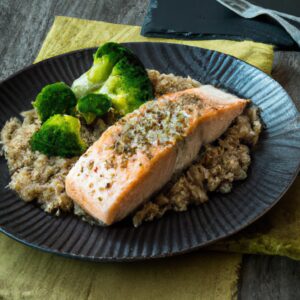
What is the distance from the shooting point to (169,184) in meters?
2.44

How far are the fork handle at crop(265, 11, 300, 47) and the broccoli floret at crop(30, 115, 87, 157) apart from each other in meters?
1.99

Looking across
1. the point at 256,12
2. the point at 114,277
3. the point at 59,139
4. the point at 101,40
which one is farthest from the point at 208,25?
the point at 114,277

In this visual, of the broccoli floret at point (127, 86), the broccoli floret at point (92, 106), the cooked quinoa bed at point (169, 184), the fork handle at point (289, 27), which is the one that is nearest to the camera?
the cooked quinoa bed at point (169, 184)

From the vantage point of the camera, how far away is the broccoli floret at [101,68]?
2889mm

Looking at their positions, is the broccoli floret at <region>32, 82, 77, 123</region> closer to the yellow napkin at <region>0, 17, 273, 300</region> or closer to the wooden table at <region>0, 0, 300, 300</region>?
the yellow napkin at <region>0, 17, 273, 300</region>

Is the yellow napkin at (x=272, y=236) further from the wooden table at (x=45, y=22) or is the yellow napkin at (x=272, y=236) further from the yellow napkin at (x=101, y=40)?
the yellow napkin at (x=101, y=40)

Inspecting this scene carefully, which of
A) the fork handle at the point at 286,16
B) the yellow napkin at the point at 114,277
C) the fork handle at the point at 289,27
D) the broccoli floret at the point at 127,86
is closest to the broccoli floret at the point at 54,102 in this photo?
the broccoli floret at the point at 127,86

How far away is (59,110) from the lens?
2.70 m

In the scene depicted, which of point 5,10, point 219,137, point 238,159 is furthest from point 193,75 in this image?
point 5,10

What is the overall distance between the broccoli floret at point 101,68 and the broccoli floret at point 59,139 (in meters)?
→ 0.37

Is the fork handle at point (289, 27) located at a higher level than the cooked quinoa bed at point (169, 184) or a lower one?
lower

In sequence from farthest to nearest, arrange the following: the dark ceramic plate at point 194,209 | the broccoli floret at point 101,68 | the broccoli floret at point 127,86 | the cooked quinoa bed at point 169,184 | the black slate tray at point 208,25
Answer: the black slate tray at point 208,25 < the broccoli floret at point 101,68 < the broccoli floret at point 127,86 < the cooked quinoa bed at point 169,184 < the dark ceramic plate at point 194,209

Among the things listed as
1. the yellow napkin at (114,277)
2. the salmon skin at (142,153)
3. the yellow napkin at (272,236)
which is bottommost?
the yellow napkin at (272,236)

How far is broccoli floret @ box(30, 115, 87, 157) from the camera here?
2537 millimetres
